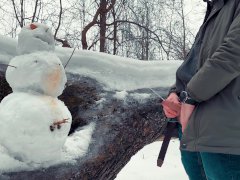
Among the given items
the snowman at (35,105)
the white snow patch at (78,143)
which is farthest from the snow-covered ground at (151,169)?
the snowman at (35,105)

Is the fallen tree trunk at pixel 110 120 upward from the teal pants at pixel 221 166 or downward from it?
downward

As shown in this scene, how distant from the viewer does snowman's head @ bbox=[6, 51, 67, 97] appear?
1654mm

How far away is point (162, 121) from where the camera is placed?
2.23m

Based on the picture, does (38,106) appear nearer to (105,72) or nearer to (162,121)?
(105,72)

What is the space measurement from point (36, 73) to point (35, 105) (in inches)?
6.4

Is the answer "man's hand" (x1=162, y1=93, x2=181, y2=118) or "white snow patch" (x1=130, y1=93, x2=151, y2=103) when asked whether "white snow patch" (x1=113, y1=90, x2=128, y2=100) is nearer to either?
"white snow patch" (x1=130, y1=93, x2=151, y2=103)

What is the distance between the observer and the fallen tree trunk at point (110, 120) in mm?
1931

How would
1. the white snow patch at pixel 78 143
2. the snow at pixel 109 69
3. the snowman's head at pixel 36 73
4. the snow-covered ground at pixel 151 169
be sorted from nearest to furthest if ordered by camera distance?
the snowman's head at pixel 36 73
the white snow patch at pixel 78 143
the snow at pixel 109 69
the snow-covered ground at pixel 151 169

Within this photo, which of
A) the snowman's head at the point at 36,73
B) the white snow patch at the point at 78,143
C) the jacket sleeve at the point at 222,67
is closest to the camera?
the jacket sleeve at the point at 222,67

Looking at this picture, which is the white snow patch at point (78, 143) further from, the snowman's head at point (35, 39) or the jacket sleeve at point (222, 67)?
the jacket sleeve at point (222, 67)

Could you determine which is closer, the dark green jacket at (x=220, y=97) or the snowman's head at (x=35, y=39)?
the dark green jacket at (x=220, y=97)

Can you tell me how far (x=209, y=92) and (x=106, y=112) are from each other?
42.6 inches

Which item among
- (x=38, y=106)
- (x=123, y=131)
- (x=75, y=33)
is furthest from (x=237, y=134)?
(x=75, y=33)

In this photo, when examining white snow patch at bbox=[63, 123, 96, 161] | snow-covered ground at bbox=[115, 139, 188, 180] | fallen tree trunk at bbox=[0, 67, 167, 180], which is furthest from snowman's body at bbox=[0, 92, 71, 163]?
snow-covered ground at bbox=[115, 139, 188, 180]
